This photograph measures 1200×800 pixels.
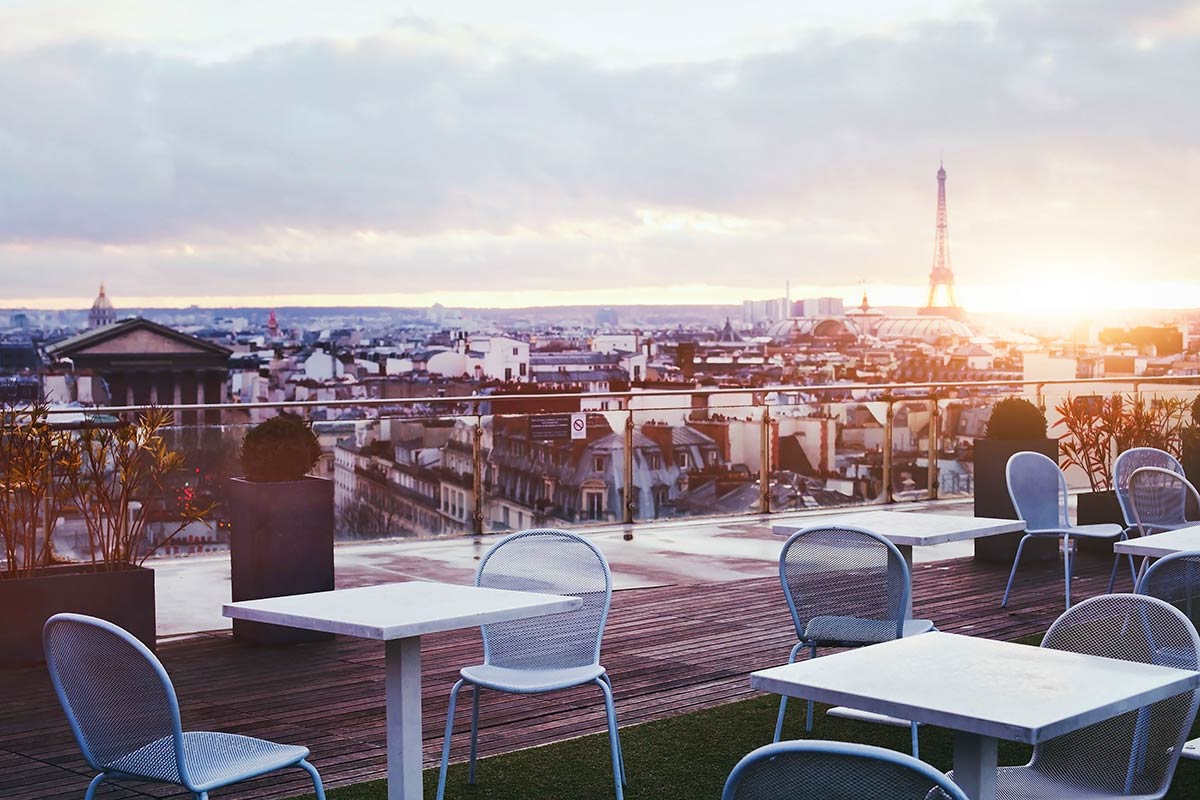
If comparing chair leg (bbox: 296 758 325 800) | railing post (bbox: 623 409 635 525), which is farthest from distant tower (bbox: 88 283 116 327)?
chair leg (bbox: 296 758 325 800)

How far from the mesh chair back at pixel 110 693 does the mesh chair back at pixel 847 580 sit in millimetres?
2203

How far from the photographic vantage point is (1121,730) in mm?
3330

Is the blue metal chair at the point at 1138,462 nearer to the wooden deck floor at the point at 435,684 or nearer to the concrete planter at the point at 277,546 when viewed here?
the wooden deck floor at the point at 435,684

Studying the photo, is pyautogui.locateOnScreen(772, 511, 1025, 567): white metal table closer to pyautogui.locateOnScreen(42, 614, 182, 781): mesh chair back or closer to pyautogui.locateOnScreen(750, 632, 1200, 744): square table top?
pyautogui.locateOnScreen(750, 632, 1200, 744): square table top

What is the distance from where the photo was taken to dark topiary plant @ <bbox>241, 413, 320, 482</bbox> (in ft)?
23.9

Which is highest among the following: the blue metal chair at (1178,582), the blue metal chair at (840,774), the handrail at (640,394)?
the handrail at (640,394)

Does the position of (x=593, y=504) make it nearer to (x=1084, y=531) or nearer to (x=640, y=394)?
(x=640, y=394)

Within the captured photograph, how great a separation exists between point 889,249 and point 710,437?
18395 millimetres

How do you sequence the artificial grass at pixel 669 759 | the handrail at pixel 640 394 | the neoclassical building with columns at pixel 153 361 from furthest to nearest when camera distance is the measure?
the neoclassical building with columns at pixel 153 361 → the handrail at pixel 640 394 → the artificial grass at pixel 669 759

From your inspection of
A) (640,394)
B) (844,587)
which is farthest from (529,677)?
(640,394)

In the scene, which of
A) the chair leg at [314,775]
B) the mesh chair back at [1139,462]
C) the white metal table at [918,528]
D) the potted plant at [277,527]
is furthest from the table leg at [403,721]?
the mesh chair back at [1139,462]

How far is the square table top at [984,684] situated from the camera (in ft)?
9.00

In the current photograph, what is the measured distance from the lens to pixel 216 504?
8883mm

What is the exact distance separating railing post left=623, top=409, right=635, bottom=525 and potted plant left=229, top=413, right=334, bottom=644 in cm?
417
